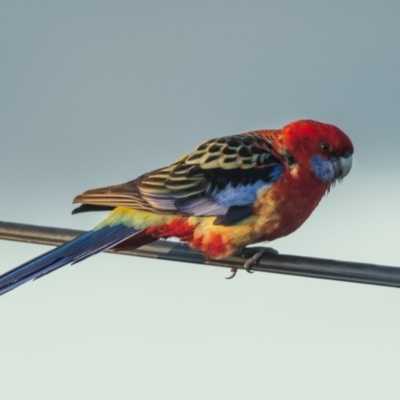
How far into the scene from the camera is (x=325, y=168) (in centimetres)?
338

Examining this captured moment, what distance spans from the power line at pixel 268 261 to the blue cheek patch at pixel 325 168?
1.35 ft

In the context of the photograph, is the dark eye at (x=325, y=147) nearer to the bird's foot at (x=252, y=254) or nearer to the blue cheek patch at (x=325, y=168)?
the blue cheek patch at (x=325, y=168)

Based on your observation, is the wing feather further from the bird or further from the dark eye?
the dark eye

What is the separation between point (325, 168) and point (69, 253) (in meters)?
0.97

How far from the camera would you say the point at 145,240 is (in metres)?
3.22

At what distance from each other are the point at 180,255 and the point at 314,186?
637 millimetres

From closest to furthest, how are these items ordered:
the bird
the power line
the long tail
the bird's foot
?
the power line
the long tail
the bird's foot
the bird

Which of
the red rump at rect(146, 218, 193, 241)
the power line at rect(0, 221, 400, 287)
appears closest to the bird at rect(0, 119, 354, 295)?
the red rump at rect(146, 218, 193, 241)

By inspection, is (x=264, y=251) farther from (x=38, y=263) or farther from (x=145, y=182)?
(x=38, y=263)

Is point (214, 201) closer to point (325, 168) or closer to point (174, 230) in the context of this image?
point (174, 230)

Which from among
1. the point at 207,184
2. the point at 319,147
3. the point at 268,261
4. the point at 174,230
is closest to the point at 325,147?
the point at 319,147

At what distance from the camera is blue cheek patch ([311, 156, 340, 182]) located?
3.36 metres

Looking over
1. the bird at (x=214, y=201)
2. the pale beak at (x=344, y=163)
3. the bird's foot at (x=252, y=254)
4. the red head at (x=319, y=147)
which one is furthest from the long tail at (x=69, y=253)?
the pale beak at (x=344, y=163)

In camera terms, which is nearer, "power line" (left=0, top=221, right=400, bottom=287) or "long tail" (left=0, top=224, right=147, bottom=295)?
"power line" (left=0, top=221, right=400, bottom=287)
